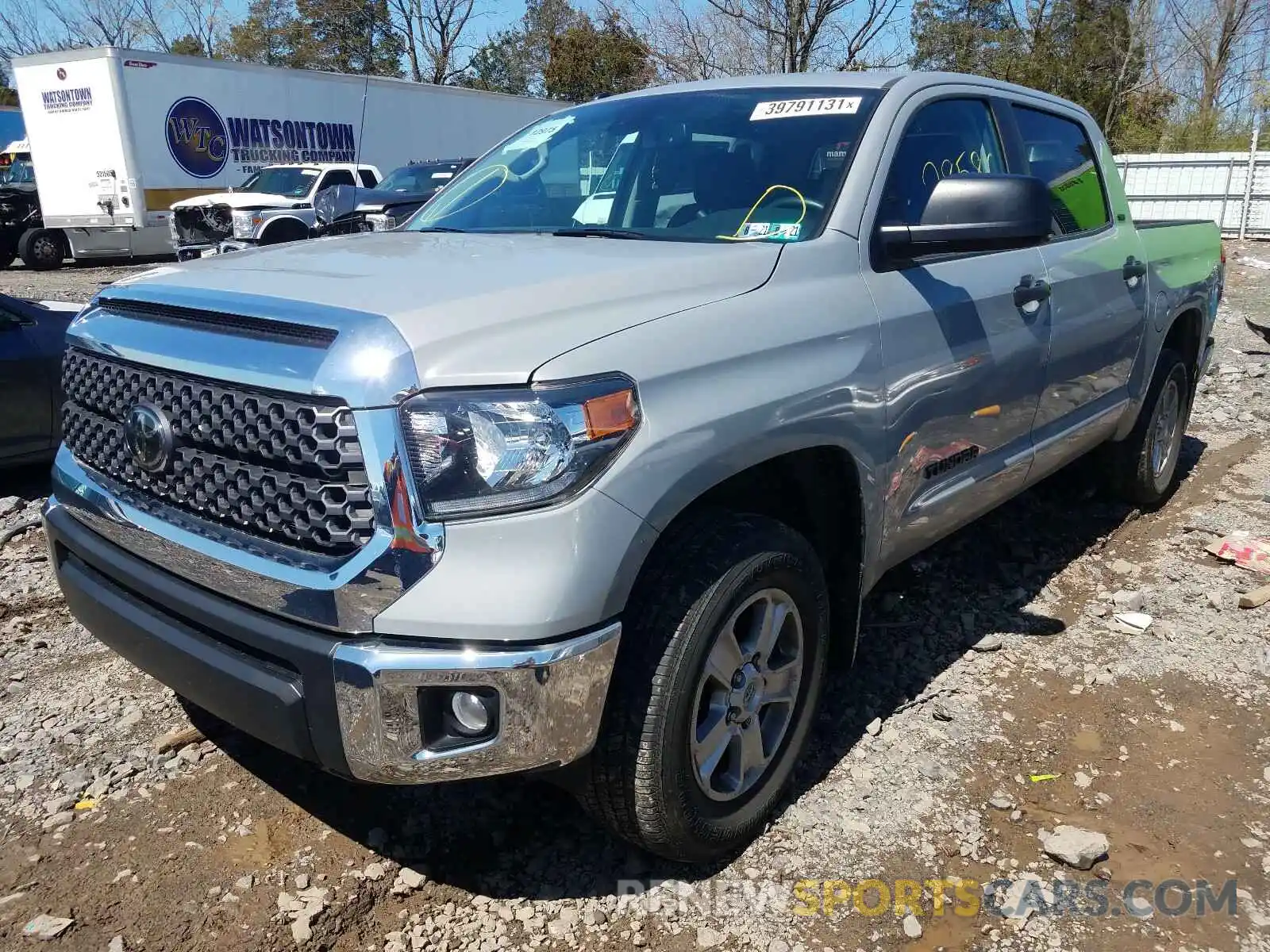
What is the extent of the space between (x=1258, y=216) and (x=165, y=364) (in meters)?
22.8

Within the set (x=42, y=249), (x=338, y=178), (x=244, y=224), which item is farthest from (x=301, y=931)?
(x=42, y=249)

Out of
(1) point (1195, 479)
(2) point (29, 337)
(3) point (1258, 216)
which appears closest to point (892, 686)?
(1) point (1195, 479)

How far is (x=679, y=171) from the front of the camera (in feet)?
10.1

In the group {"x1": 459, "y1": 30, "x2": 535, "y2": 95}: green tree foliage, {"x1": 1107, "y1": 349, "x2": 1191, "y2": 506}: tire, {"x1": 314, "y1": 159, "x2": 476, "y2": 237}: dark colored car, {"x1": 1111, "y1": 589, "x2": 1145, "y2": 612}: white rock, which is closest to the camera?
{"x1": 1111, "y1": 589, "x2": 1145, "y2": 612}: white rock

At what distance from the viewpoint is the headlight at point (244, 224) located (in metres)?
14.8

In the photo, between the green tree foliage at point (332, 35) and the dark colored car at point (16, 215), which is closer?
the dark colored car at point (16, 215)

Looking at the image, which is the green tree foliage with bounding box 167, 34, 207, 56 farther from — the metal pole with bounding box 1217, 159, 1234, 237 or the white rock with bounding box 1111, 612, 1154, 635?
the white rock with bounding box 1111, 612, 1154, 635

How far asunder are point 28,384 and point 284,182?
12.4 m

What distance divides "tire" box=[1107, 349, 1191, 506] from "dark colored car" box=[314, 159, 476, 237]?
7055mm

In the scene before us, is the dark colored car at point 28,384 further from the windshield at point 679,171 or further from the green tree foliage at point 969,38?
the green tree foliage at point 969,38

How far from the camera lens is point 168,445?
7.09 feet

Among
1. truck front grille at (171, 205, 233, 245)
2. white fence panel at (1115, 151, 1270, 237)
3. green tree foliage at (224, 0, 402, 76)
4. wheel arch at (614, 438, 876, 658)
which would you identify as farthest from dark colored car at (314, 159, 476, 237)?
green tree foliage at (224, 0, 402, 76)

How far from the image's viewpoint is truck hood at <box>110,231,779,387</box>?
6.25 ft

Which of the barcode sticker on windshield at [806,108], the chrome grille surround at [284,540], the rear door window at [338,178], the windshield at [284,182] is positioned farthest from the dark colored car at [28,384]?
the rear door window at [338,178]
